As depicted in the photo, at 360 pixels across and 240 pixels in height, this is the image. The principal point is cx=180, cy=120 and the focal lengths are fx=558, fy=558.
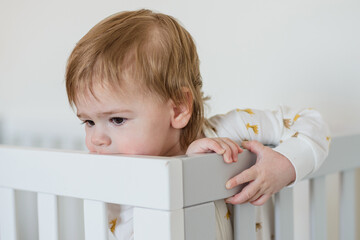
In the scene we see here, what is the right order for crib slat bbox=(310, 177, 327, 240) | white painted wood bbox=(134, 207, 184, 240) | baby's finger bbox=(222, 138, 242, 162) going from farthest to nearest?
crib slat bbox=(310, 177, 327, 240), baby's finger bbox=(222, 138, 242, 162), white painted wood bbox=(134, 207, 184, 240)

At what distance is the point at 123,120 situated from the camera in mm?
794

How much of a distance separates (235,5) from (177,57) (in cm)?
59

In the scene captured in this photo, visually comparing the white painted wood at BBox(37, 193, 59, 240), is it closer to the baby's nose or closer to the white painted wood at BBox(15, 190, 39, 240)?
the baby's nose

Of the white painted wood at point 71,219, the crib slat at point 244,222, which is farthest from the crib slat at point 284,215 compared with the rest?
the white painted wood at point 71,219

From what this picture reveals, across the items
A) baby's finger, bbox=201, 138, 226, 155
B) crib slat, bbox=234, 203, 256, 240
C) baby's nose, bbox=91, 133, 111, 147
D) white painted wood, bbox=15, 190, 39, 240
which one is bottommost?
white painted wood, bbox=15, 190, 39, 240

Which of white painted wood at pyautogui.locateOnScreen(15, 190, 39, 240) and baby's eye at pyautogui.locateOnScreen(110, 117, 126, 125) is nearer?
baby's eye at pyautogui.locateOnScreen(110, 117, 126, 125)

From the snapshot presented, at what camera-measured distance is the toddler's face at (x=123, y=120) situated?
781 mm

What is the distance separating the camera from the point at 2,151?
0.79 m

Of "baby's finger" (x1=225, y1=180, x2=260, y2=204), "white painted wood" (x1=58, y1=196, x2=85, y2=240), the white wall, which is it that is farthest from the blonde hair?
"white painted wood" (x1=58, y1=196, x2=85, y2=240)

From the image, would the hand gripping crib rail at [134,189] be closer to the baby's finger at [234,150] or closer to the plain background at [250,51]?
the baby's finger at [234,150]

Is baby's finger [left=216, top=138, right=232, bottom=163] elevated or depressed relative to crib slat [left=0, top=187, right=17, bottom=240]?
elevated

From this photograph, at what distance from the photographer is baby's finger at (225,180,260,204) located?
2.28 ft

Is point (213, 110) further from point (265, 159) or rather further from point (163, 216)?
point (163, 216)

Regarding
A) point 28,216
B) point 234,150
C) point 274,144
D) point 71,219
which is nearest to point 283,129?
point 274,144
